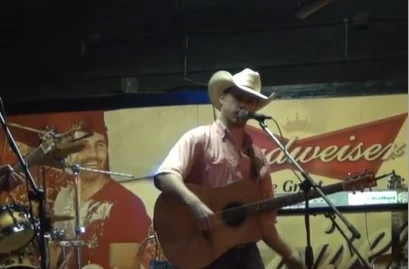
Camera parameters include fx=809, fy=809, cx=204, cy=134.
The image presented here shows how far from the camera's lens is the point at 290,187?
6328 millimetres

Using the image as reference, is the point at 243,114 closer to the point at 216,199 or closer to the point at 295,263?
the point at 216,199

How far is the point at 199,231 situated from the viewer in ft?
13.3

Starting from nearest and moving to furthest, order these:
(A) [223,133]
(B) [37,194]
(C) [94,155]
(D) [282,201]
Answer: (B) [37,194], (D) [282,201], (A) [223,133], (C) [94,155]

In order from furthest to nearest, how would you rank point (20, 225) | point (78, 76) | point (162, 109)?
point (78, 76) < point (162, 109) < point (20, 225)

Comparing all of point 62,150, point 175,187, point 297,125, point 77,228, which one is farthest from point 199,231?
point 297,125

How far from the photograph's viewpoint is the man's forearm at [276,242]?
4.09 metres

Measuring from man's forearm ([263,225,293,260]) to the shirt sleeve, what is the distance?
20.5 inches

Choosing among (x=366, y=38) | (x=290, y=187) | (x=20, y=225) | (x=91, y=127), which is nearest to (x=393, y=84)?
(x=366, y=38)

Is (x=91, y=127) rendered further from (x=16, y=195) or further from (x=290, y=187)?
(x=290, y=187)

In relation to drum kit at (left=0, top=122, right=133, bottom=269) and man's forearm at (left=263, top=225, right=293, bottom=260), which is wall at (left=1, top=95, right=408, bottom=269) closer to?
drum kit at (left=0, top=122, right=133, bottom=269)

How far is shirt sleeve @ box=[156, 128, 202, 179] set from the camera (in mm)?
4062

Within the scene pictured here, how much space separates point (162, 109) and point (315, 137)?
130 centimetres

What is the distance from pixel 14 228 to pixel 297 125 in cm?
234

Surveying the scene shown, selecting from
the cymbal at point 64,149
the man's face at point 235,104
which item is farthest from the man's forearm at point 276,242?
the cymbal at point 64,149
